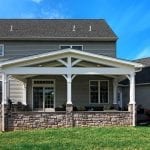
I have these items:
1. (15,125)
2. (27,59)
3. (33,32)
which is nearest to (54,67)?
(27,59)

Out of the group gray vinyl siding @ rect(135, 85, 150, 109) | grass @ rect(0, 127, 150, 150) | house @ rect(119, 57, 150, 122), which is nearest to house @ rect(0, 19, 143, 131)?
grass @ rect(0, 127, 150, 150)

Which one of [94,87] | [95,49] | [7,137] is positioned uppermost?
[95,49]

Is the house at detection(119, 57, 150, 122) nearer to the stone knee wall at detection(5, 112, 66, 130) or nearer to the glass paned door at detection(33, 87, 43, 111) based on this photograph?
the glass paned door at detection(33, 87, 43, 111)

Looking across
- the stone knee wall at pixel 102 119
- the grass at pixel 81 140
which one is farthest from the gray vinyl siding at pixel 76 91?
the grass at pixel 81 140

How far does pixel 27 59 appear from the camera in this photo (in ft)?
72.0

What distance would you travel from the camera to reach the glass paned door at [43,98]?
2812 cm

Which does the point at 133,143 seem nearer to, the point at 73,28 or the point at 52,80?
the point at 52,80

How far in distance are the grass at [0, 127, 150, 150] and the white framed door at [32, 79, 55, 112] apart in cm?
869

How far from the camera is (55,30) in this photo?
3056 centimetres

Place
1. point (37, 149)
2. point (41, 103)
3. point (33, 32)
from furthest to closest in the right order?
1. point (33, 32)
2. point (41, 103)
3. point (37, 149)

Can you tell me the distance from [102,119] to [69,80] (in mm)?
2617

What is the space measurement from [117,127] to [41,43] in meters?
10.5

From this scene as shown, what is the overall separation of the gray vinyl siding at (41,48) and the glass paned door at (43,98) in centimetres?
266

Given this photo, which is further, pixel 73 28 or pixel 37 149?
pixel 73 28
